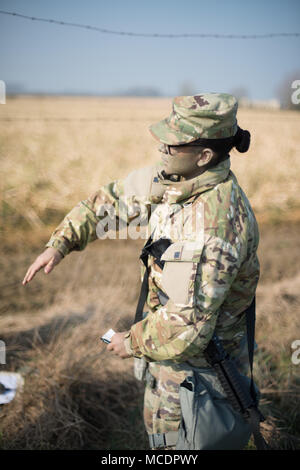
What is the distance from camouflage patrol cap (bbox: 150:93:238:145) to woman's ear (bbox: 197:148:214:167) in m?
0.07

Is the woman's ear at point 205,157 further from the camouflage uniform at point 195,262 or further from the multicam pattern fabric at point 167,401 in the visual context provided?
the multicam pattern fabric at point 167,401

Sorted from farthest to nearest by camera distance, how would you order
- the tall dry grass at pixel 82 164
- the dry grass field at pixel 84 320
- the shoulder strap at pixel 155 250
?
the tall dry grass at pixel 82 164, the dry grass field at pixel 84 320, the shoulder strap at pixel 155 250

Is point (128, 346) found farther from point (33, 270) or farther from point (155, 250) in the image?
point (33, 270)

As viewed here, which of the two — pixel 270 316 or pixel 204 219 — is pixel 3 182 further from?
pixel 204 219

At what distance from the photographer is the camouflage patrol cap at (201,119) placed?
5.70 feet

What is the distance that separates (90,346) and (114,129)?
15.6 m

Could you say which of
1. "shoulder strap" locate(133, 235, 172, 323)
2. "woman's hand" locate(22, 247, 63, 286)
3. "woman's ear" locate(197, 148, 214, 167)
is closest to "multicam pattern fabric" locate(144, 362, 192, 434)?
"shoulder strap" locate(133, 235, 172, 323)

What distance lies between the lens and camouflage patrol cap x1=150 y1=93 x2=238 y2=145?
5.70 feet

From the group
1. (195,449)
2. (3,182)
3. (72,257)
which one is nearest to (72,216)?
(195,449)

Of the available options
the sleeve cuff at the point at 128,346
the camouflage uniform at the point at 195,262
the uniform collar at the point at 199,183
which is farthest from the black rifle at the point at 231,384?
the uniform collar at the point at 199,183

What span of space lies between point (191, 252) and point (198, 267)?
0.07 m

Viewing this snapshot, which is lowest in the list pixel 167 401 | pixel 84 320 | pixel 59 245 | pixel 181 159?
pixel 84 320

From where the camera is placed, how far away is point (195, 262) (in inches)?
65.4

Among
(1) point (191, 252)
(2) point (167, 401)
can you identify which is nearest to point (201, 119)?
(1) point (191, 252)
